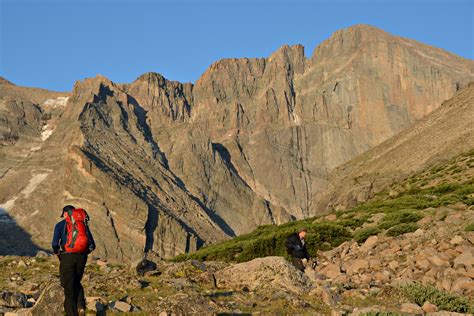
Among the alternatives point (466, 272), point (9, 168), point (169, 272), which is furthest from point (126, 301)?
point (9, 168)

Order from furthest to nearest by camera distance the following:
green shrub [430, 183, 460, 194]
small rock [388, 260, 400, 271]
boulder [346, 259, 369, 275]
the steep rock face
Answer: the steep rock face, green shrub [430, 183, 460, 194], boulder [346, 259, 369, 275], small rock [388, 260, 400, 271]

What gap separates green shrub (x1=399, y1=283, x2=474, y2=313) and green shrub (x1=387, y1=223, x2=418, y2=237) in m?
10.1

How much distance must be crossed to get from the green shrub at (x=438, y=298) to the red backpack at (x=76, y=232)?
28.5 ft

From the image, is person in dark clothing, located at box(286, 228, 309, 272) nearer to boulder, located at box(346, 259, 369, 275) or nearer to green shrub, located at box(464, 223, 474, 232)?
boulder, located at box(346, 259, 369, 275)

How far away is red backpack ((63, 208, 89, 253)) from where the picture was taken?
39.4 ft

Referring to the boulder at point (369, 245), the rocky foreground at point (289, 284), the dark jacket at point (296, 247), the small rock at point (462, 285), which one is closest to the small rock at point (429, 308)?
the rocky foreground at point (289, 284)

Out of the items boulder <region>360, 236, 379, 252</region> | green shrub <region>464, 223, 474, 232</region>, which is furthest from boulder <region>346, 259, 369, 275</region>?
green shrub <region>464, 223, 474, 232</region>

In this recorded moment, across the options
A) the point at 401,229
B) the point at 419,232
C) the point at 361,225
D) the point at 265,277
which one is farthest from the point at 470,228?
the point at 361,225

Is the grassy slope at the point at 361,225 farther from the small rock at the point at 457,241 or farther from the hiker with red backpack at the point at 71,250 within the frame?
the hiker with red backpack at the point at 71,250

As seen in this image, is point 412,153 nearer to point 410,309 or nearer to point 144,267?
point 144,267

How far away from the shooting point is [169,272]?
2005 cm

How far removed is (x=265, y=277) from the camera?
59.1 ft

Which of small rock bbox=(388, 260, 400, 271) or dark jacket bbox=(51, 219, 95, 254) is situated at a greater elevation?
small rock bbox=(388, 260, 400, 271)

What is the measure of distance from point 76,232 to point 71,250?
1.16 feet
